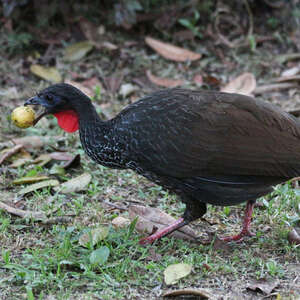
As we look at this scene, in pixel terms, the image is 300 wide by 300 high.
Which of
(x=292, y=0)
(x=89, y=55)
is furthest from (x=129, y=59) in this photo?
(x=292, y=0)

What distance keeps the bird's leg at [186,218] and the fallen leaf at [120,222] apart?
28cm

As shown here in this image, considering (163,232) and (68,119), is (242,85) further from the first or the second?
(163,232)

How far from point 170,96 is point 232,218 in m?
1.09

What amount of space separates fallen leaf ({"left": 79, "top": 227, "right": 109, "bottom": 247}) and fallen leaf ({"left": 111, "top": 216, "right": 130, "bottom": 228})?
29 centimetres

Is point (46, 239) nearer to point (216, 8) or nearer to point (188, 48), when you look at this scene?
point (188, 48)

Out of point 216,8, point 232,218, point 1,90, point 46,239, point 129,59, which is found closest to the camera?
point 46,239

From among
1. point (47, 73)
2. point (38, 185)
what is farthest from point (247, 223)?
point (47, 73)

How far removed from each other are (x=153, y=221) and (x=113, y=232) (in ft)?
1.17

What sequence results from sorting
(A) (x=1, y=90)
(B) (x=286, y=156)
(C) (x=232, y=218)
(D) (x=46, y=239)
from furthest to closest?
(A) (x=1, y=90), (C) (x=232, y=218), (D) (x=46, y=239), (B) (x=286, y=156)

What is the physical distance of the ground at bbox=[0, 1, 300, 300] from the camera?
3.60 meters

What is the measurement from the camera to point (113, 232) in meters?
4.22

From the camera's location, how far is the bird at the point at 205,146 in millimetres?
3918

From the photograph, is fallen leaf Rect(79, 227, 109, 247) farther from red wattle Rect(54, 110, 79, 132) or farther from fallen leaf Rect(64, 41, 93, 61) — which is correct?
fallen leaf Rect(64, 41, 93, 61)

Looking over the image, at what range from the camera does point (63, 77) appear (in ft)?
22.5
